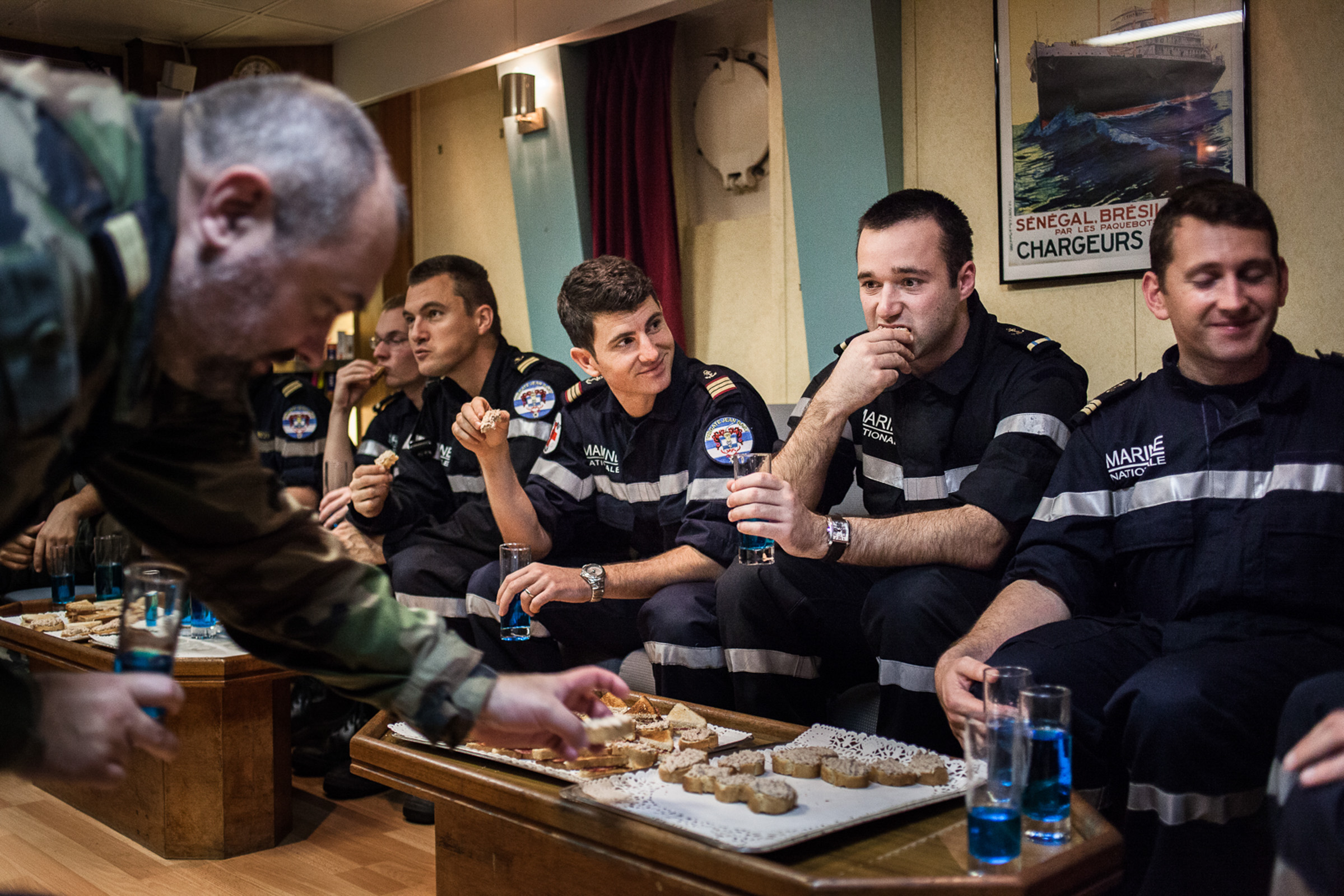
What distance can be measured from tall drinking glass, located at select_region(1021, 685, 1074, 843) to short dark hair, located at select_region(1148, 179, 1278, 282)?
41.0 inches

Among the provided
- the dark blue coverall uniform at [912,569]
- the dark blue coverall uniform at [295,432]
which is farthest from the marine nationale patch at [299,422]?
the dark blue coverall uniform at [912,569]

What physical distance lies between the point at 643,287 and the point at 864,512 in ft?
2.61

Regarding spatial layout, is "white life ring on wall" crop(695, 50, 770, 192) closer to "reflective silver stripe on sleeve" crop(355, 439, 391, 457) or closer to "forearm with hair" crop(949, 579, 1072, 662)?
"reflective silver stripe on sleeve" crop(355, 439, 391, 457)

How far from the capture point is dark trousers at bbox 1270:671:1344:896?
1.20m

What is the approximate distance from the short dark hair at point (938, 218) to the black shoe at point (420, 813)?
5.71ft

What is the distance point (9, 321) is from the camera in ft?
2.50

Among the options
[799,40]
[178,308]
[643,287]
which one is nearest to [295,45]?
[799,40]

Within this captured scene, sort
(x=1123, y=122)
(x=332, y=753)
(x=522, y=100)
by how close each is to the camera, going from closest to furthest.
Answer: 1. (x=1123, y=122)
2. (x=332, y=753)
3. (x=522, y=100)

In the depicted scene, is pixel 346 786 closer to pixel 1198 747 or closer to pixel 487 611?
pixel 487 611

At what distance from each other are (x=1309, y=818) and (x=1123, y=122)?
2.28m

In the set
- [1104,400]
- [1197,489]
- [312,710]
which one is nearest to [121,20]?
[312,710]

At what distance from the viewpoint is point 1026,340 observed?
8.02 ft

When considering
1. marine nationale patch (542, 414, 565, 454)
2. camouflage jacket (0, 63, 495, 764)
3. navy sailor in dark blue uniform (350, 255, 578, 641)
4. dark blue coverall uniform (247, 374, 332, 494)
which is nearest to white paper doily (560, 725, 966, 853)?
camouflage jacket (0, 63, 495, 764)

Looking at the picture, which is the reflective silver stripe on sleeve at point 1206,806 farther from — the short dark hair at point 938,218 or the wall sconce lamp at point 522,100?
the wall sconce lamp at point 522,100
